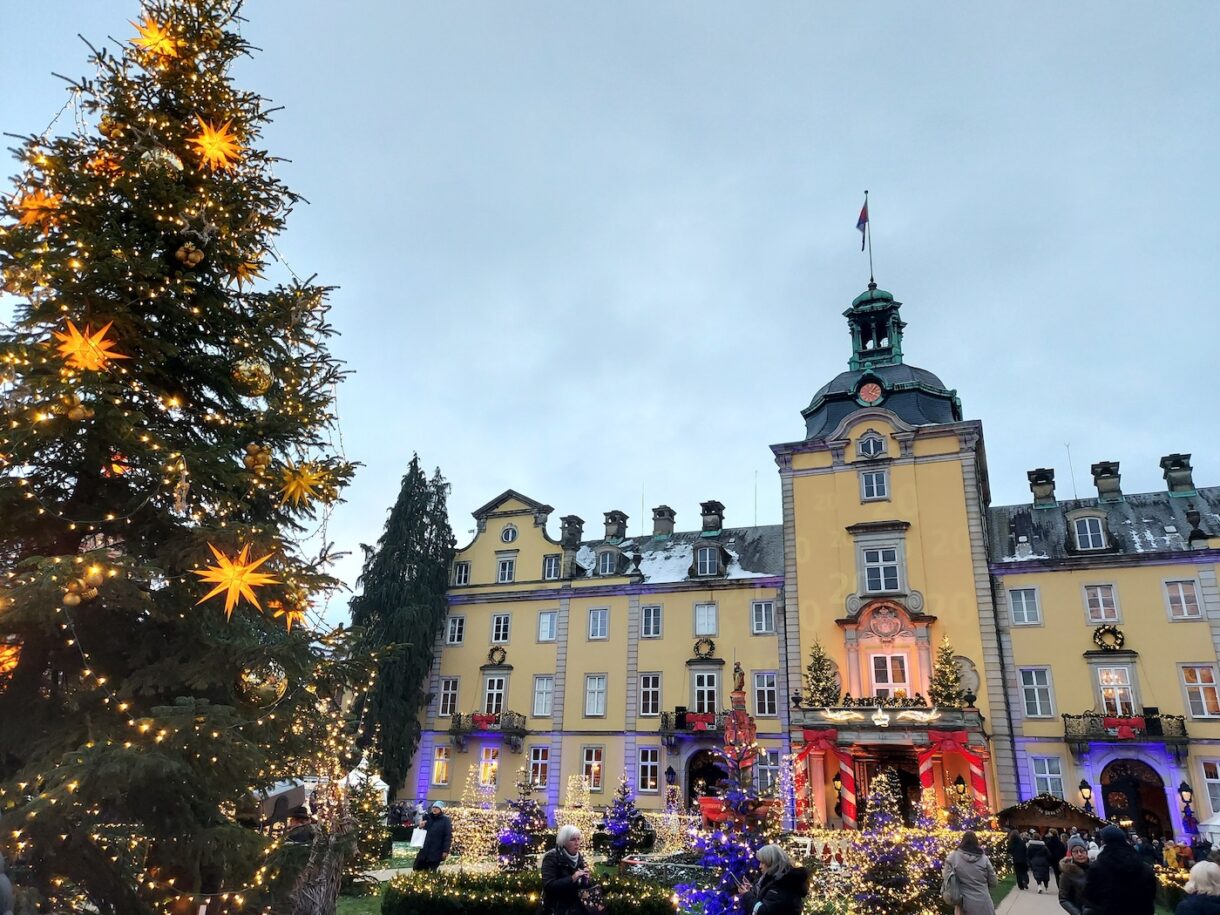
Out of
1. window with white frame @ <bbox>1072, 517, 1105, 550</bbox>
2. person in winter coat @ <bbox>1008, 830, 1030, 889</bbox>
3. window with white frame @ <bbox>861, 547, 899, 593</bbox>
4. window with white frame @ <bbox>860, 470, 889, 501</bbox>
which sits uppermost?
window with white frame @ <bbox>860, 470, 889, 501</bbox>

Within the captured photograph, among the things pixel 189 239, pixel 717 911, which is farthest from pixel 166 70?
pixel 717 911

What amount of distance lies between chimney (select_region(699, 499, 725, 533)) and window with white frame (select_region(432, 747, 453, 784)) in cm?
1641

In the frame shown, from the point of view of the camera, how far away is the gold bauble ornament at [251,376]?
9367 millimetres

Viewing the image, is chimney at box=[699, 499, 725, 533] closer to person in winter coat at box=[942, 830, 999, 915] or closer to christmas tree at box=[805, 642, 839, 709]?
christmas tree at box=[805, 642, 839, 709]

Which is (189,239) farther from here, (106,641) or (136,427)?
(106,641)

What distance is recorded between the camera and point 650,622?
36.8 m

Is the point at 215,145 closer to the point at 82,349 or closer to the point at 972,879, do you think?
the point at 82,349

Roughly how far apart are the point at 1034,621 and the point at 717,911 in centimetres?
2458

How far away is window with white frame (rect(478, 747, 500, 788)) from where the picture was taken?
36.5 metres

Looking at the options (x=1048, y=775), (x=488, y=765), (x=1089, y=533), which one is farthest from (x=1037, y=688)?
(x=488, y=765)

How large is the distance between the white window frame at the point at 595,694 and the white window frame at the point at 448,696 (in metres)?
6.62

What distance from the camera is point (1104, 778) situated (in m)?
28.3

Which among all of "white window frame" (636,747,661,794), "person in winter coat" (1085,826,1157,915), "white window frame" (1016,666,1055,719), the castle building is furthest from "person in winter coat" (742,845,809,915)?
"white window frame" (636,747,661,794)

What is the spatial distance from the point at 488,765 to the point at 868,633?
59.8 ft
